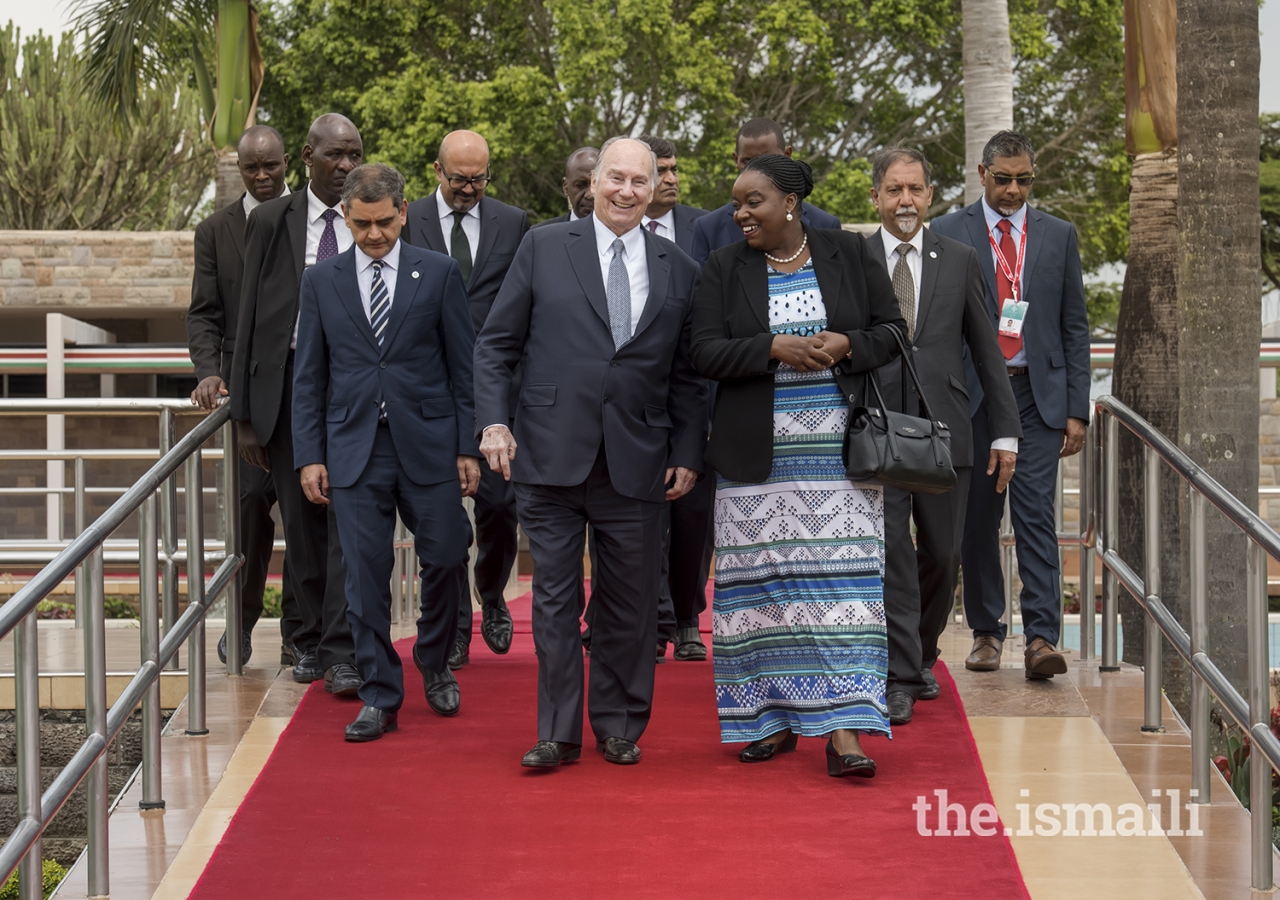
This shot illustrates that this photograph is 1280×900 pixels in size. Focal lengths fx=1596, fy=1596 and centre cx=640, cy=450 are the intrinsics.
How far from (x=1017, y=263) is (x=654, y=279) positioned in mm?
1778

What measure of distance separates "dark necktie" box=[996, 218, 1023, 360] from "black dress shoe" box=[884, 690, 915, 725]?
141 cm

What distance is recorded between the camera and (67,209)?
3005 cm

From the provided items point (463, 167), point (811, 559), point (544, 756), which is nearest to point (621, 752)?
point (544, 756)

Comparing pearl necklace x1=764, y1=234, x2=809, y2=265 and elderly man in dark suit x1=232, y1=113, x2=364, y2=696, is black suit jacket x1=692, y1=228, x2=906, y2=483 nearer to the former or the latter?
pearl necklace x1=764, y1=234, x2=809, y2=265

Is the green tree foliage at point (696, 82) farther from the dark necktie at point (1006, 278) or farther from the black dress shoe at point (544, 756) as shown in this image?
the black dress shoe at point (544, 756)

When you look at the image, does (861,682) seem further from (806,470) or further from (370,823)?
(370,823)

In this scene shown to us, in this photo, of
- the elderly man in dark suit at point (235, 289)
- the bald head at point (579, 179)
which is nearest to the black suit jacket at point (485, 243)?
the bald head at point (579, 179)

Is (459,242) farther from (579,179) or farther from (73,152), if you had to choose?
(73,152)

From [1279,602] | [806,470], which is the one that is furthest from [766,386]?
[1279,602]

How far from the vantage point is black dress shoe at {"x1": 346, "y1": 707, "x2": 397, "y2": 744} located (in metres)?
5.29

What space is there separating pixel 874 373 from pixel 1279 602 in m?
13.2

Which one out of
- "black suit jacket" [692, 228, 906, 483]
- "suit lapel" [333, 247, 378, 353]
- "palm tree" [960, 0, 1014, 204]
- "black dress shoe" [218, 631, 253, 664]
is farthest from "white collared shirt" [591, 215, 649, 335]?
"palm tree" [960, 0, 1014, 204]

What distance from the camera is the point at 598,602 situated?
5027 mm

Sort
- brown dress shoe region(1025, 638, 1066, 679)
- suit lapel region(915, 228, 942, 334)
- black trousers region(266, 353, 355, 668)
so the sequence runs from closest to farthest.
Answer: suit lapel region(915, 228, 942, 334) < black trousers region(266, 353, 355, 668) < brown dress shoe region(1025, 638, 1066, 679)
